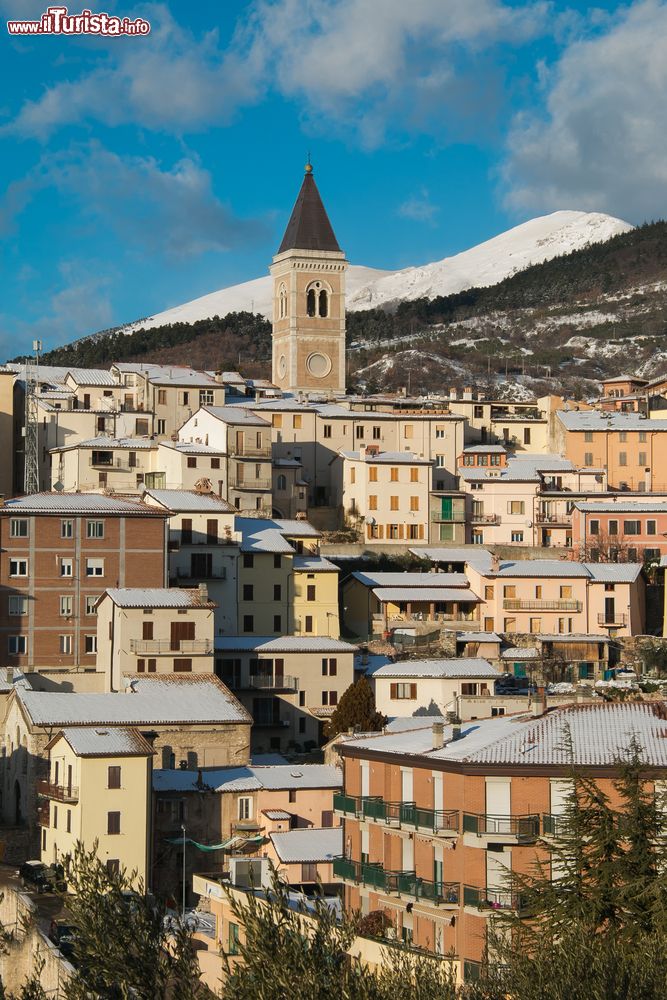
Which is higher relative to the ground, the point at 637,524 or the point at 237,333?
the point at 237,333

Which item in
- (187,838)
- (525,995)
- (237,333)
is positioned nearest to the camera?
(525,995)

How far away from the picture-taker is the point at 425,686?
6956 cm

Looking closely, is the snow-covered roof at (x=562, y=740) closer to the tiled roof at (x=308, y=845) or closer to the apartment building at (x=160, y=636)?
the tiled roof at (x=308, y=845)

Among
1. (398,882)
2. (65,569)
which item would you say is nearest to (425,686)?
(65,569)

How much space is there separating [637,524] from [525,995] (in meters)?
61.5

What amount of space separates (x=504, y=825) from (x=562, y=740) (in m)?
2.26

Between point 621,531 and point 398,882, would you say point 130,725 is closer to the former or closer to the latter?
point 398,882

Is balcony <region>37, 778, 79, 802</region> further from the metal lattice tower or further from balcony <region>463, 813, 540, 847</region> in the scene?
the metal lattice tower

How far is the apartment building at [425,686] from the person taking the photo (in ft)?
227

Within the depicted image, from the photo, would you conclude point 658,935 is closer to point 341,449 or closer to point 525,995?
point 525,995

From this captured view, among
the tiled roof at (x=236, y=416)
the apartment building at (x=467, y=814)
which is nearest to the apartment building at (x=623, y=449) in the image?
the tiled roof at (x=236, y=416)

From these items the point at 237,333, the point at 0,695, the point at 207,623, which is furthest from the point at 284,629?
the point at 237,333

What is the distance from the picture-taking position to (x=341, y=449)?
9788 centimetres

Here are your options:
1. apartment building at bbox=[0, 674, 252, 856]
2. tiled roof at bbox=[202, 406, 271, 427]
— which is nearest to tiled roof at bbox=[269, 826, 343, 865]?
apartment building at bbox=[0, 674, 252, 856]
